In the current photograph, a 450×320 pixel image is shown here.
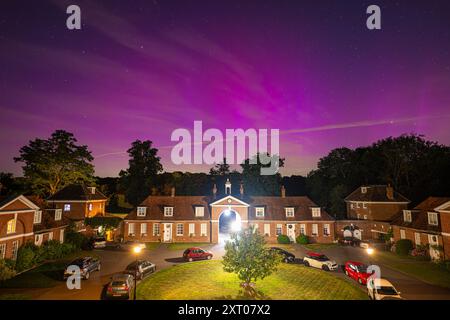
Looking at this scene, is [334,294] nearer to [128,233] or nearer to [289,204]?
[289,204]

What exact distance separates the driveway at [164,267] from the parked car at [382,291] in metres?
2.36

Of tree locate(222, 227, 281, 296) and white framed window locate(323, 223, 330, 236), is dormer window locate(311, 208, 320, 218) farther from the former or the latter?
tree locate(222, 227, 281, 296)

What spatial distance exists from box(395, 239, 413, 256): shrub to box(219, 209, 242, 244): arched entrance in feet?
74.9

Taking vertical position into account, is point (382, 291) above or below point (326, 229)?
below

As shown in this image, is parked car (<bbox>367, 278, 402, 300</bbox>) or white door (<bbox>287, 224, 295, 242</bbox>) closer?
parked car (<bbox>367, 278, 402, 300</bbox>)

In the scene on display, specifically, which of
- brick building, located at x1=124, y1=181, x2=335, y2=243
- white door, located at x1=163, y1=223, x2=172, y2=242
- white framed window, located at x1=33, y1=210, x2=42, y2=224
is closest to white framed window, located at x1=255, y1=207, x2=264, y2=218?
brick building, located at x1=124, y1=181, x2=335, y2=243

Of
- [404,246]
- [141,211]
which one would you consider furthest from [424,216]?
[141,211]

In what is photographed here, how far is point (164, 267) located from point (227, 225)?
94.7ft

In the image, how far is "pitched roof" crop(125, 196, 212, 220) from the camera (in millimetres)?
44344

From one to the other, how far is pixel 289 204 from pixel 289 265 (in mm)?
16971

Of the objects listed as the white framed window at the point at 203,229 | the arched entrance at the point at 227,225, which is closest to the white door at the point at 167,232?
the white framed window at the point at 203,229

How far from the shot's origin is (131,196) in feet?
226

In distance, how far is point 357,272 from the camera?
24906mm

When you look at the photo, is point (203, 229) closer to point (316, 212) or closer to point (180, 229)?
point (180, 229)
